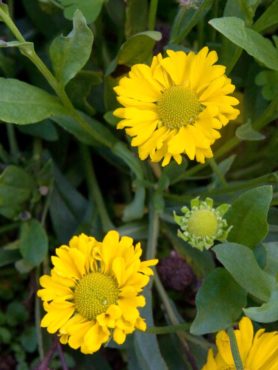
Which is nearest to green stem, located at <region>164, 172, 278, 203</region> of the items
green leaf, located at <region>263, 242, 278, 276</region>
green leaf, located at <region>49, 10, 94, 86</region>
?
green leaf, located at <region>263, 242, 278, 276</region>

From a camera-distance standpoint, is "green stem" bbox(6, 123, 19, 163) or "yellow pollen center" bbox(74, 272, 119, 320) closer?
"yellow pollen center" bbox(74, 272, 119, 320)

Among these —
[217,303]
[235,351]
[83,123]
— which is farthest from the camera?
[83,123]

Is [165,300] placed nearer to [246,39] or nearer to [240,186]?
[240,186]

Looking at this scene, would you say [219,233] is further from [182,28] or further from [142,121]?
[182,28]

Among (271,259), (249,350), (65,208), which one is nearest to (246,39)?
(271,259)

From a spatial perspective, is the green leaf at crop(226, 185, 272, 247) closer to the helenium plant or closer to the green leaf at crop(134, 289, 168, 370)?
the helenium plant

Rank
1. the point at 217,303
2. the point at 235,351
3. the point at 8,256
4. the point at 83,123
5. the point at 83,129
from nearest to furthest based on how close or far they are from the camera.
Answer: the point at 235,351 → the point at 217,303 → the point at 83,123 → the point at 83,129 → the point at 8,256
